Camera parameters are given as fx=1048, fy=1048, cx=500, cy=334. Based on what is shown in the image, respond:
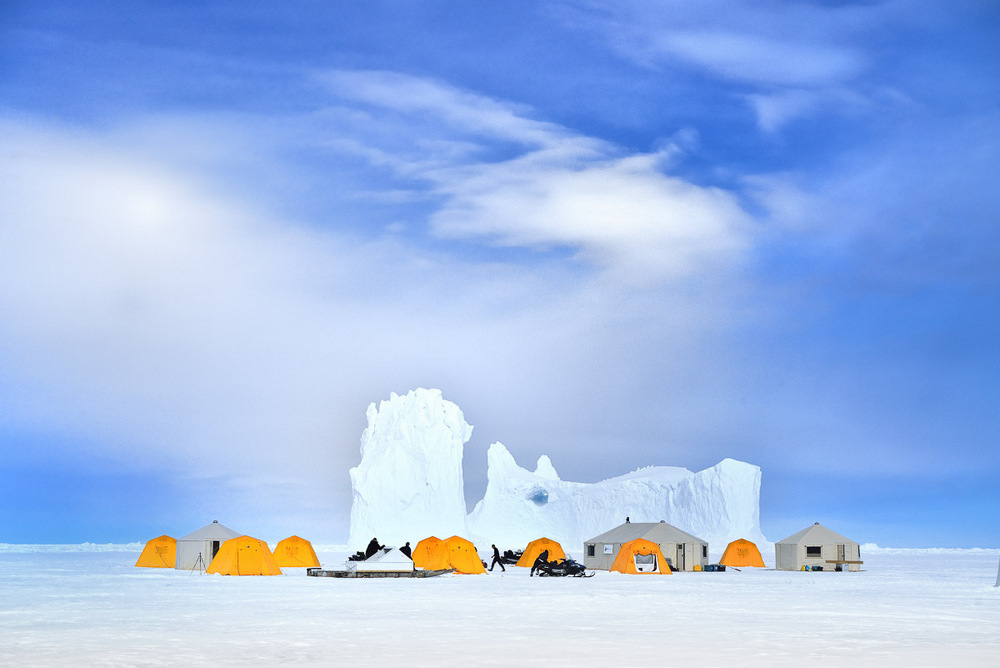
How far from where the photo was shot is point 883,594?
31547mm

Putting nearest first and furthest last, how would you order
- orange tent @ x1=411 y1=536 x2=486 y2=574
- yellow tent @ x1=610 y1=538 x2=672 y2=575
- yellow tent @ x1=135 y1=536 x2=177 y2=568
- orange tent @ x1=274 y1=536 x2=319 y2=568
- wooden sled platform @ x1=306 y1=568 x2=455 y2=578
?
wooden sled platform @ x1=306 y1=568 x2=455 y2=578 → orange tent @ x1=411 y1=536 x2=486 y2=574 → yellow tent @ x1=610 y1=538 x2=672 y2=575 → orange tent @ x1=274 y1=536 x2=319 y2=568 → yellow tent @ x1=135 y1=536 x2=177 y2=568

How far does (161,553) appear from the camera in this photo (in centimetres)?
5566

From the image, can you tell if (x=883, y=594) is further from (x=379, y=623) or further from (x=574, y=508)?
(x=574, y=508)

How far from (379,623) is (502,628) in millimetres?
2532

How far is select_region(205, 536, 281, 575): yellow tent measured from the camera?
4425 centimetres

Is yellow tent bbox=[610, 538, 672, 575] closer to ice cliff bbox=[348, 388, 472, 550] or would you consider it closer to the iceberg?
ice cliff bbox=[348, 388, 472, 550]

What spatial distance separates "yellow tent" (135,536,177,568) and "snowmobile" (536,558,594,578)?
70.1 feet

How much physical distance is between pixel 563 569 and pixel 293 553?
16557 mm

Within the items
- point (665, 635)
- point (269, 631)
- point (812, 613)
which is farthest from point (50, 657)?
point (812, 613)

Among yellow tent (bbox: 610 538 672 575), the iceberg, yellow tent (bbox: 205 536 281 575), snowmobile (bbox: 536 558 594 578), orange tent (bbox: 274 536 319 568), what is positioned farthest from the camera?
the iceberg

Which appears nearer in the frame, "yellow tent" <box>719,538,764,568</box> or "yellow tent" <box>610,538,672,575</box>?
"yellow tent" <box>610,538,672,575</box>

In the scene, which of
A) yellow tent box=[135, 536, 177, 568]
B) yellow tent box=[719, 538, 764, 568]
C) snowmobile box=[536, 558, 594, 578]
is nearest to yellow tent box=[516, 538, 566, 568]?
yellow tent box=[719, 538, 764, 568]

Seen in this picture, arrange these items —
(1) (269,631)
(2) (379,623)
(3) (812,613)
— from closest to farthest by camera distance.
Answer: (1) (269,631) → (2) (379,623) → (3) (812,613)

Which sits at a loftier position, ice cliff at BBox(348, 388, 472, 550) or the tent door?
ice cliff at BBox(348, 388, 472, 550)
